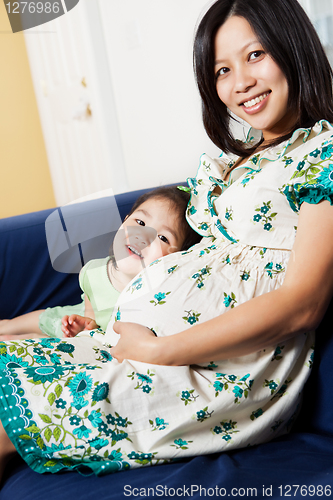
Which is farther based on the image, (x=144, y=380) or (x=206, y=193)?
(x=206, y=193)

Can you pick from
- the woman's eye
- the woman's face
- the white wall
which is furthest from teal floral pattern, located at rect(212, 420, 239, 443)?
the white wall

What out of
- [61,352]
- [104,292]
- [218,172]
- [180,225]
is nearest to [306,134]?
[218,172]

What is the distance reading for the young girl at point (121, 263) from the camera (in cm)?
79

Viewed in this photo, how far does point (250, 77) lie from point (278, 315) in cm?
49

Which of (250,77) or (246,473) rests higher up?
(250,77)

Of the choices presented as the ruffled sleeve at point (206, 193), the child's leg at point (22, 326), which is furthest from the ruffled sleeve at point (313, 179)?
the child's leg at point (22, 326)

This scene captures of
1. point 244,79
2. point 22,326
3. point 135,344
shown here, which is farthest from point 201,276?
point 22,326

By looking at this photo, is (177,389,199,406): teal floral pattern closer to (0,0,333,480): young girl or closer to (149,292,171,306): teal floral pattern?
(0,0,333,480): young girl

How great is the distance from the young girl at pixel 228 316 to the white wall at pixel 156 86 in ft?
2.04

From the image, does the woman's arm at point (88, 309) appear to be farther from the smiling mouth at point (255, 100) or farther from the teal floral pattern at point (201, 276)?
the smiling mouth at point (255, 100)

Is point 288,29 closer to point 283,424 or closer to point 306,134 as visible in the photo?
point 306,134

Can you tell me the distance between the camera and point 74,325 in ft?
3.19

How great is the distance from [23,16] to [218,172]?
0.51m

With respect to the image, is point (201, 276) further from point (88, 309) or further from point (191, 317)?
point (88, 309)
